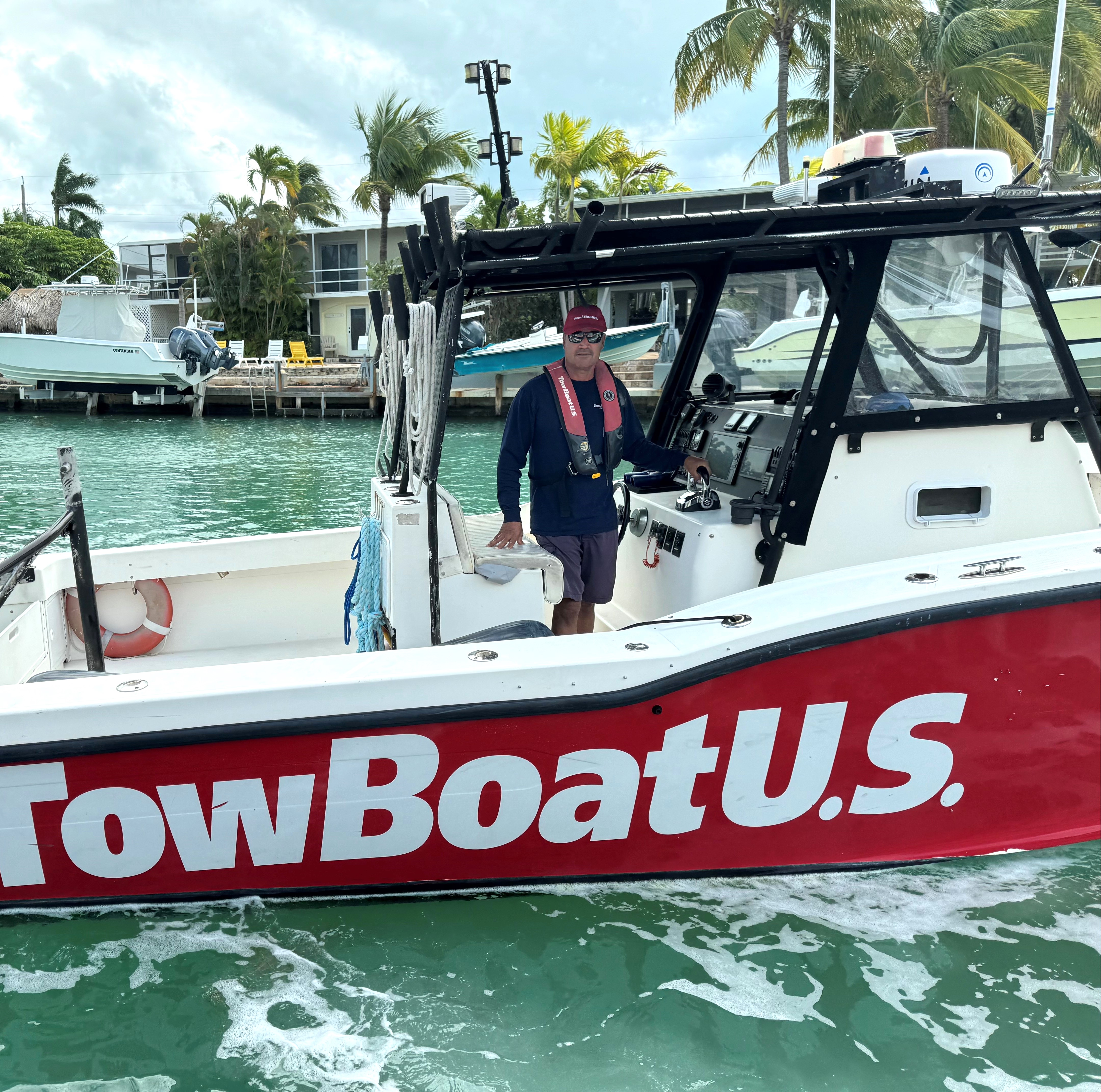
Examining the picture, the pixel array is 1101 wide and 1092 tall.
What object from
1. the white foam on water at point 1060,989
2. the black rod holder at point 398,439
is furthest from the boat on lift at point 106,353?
the white foam on water at point 1060,989

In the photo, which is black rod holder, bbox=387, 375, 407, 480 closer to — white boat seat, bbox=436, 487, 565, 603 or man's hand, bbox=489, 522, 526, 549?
white boat seat, bbox=436, 487, 565, 603

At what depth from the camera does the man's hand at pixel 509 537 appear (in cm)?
354

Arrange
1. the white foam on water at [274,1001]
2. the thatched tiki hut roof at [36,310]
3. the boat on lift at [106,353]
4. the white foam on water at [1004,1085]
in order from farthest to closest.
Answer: the thatched tiki hut roof at [36,310] → the boat on lift at [106,353] → the white foam on water at [274,1001] → the white foam on water at [1004,1085]

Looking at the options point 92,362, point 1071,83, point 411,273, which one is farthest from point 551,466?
point 92,362

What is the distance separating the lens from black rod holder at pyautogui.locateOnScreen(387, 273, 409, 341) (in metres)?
3.59

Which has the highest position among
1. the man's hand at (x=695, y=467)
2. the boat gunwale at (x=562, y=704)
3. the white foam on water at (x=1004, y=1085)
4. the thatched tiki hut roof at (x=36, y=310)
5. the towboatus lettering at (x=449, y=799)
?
the thatched tiki hut roof at (x=36, y=310)

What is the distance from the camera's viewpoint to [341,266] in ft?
139

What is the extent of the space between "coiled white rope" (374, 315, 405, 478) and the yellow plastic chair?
30.9 metres

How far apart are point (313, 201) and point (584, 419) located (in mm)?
41853

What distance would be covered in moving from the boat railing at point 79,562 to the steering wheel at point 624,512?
6.89ft

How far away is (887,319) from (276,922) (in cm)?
280

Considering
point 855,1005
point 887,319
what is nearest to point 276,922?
point 855,1005

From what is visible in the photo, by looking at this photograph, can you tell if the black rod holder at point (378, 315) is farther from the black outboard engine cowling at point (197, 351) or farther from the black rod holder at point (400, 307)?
the black outboard engine cowling at point (197, 351)

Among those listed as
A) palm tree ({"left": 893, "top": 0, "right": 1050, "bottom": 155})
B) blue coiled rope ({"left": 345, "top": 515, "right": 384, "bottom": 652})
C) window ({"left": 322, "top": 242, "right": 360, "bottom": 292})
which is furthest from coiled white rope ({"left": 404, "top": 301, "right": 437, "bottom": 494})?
window ({"left": 322, "top": 242, "right": 360, "bottom": 292})
